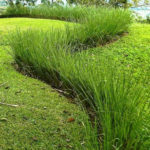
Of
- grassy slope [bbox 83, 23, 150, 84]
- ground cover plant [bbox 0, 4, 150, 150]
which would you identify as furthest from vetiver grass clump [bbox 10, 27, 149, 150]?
grassy slope [bbox 83, 23, 150, 84]

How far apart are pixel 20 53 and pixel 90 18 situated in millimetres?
1720

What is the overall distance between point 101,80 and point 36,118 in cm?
64

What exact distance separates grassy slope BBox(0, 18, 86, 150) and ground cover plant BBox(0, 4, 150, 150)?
7.0 inches

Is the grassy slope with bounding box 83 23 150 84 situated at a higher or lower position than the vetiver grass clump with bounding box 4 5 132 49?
lower

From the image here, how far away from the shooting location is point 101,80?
6.57 feet

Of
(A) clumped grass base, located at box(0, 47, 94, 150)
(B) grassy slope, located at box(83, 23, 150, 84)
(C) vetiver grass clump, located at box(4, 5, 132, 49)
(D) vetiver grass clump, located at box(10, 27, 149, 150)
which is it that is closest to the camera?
(D) vetiver grass clump, located at box(10, 27, 149, 150)

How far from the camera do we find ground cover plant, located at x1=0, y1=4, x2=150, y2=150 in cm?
147

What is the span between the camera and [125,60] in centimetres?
365

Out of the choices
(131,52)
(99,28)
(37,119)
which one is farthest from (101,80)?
(99,28)

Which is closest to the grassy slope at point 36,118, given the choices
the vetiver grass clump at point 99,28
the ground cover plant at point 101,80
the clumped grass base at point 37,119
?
the clumped grass base at point 37,119

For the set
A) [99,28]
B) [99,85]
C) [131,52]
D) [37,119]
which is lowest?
[37,119]

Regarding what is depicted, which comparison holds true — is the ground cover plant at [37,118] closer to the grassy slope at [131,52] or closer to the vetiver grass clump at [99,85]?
the vetiver grass clump at [99,85]

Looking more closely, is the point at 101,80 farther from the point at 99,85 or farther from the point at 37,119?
the point at 37,119

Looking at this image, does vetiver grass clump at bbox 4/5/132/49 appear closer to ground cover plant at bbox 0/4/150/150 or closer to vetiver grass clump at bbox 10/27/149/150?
ground cover plant at bbox 0/4/150/150
